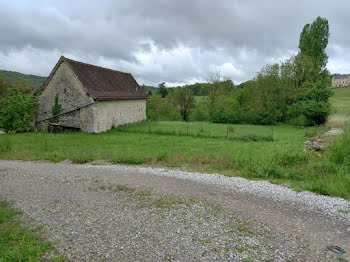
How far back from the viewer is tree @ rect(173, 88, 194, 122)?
5075cm

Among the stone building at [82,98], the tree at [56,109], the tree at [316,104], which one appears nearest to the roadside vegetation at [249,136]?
the tree at [316,104]

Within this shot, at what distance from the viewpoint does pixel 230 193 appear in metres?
7.75

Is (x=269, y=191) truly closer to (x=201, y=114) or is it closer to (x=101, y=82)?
(x=101, y=82)

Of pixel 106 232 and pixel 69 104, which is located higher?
pixel 69 104

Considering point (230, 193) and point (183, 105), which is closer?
point (230, 193)

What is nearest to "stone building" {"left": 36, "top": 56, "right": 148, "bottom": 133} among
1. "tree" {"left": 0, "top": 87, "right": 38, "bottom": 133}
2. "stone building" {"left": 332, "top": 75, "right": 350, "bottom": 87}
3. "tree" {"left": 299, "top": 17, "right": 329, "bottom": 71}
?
"tree" {"left": 0, "top": 87, "right": 38, "bottom": 133}

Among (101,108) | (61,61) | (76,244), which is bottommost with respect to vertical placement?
(76,244)

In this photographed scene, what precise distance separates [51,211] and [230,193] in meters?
5.43

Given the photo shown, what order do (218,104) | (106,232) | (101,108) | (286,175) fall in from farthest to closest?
(218,104) → (101,108) → (286,175) → (106,232)

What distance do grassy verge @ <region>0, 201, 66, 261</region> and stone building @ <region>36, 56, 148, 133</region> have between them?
1794cm

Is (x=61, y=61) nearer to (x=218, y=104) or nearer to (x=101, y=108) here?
(x=101, y=108)

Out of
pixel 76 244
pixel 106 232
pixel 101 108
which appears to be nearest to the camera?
pixel 76 244

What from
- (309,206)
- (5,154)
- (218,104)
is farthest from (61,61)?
(218,104)

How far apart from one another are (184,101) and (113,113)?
27138 millimetres
